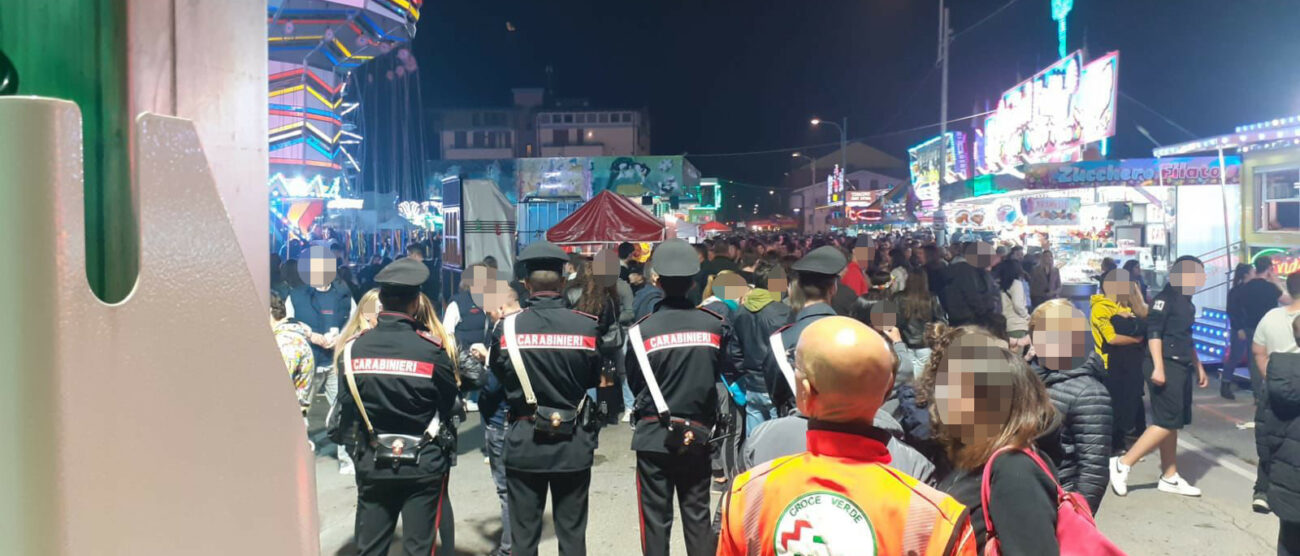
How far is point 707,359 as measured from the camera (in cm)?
494

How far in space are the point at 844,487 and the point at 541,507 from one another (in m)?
3.16

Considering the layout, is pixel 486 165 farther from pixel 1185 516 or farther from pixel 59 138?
pixel 59 138

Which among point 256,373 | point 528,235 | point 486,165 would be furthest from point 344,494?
point 486,165

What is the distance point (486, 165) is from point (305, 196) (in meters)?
7.31

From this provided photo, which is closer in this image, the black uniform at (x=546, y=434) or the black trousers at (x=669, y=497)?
the black uniform at (x=546, y=434)

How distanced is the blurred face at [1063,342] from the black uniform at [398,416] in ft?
10.1

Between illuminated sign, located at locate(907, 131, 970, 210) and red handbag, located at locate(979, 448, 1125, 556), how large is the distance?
116 feet

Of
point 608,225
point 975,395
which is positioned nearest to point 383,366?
point 975,395

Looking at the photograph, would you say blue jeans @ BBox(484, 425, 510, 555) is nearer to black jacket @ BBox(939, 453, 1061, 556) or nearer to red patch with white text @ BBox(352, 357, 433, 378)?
red patch with white text @ BBox(352, 357, 433, 378)

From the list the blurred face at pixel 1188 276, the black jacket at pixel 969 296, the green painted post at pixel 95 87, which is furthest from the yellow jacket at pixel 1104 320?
the green painted post at pixel 95 87

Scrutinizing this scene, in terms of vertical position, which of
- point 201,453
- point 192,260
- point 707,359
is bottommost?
point 707,359

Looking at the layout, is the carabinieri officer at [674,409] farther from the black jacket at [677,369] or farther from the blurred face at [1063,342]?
the blurred face at [1063,342]

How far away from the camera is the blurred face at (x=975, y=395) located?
2.64m

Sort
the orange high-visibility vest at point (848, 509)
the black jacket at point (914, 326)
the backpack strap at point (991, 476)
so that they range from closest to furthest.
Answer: the orange high-visibility vest at point (848, 509) → the backpack strap at point (991, 476) → the black jacket at point (914, 326)
